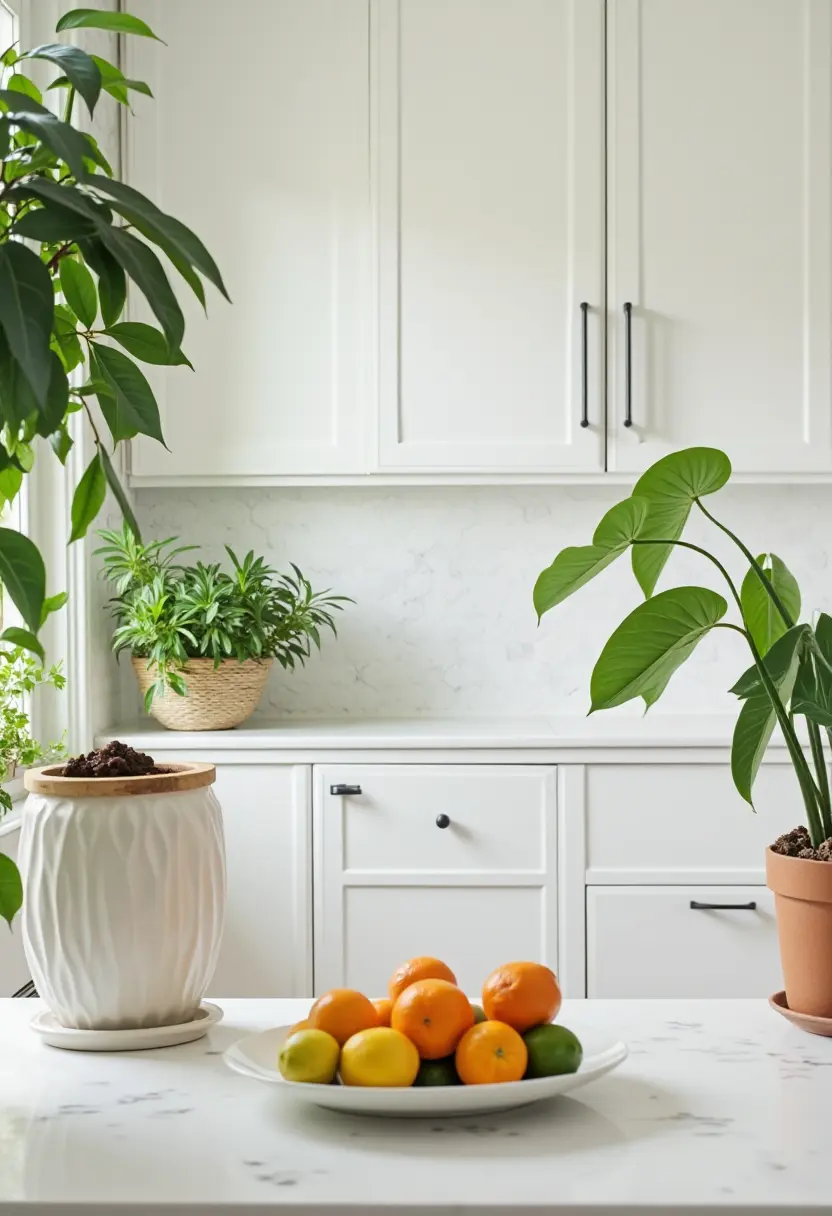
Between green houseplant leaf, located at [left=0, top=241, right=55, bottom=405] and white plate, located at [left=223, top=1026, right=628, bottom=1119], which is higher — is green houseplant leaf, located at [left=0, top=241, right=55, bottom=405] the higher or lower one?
the higher one

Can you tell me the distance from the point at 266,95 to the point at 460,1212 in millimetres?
2727

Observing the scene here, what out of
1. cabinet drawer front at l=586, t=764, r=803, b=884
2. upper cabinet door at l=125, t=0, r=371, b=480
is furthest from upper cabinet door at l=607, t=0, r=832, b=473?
cabinet drawer front at l=586, t=764, r=803, b=884

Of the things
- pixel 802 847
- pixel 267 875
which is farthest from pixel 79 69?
pixel 267 875

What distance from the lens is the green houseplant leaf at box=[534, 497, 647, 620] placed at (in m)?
1.13

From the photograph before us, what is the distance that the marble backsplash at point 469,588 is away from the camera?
130 inches

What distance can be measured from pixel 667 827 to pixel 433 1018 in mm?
1868

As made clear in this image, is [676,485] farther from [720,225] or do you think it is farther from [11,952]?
[720,225]

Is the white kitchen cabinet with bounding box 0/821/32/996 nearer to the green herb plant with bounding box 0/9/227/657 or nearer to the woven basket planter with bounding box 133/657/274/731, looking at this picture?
the woven basket planter with bounding box 133/657/274/731

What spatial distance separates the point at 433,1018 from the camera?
0.92 m

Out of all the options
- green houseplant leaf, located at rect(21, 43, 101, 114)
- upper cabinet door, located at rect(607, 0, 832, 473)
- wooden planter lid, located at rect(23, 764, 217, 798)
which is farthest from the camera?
upper cabinet door, located at rect(607, 0, 832, 473)

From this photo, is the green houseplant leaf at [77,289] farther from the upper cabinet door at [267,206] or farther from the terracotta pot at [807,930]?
the upper cabinet door at [267,206]

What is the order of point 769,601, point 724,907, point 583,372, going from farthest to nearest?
1. point 583,372
2. point 724,907
3. point 769,601

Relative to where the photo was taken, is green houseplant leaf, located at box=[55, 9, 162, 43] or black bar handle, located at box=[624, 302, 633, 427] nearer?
green houseplant leaf, located at box=[55, 9, 162, 43]

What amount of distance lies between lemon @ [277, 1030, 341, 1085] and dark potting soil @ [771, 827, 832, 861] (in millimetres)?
459
